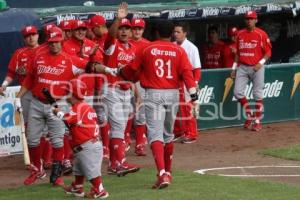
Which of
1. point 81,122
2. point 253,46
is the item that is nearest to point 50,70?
point 81,122

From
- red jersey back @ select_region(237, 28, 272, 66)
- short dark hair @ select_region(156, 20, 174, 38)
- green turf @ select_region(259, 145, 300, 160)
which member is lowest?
green turf @ select_region(259, 145, 300, 160)

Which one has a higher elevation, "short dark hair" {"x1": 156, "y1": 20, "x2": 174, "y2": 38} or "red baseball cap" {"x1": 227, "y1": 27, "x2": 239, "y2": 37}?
"short dark hair" {"x1": 156, "y1": 20, "x2": 174, "y2": 38}

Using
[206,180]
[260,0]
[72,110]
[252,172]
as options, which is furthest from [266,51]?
[72,110]

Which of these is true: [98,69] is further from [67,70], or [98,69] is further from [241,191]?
[241,191]

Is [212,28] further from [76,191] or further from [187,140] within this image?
[76,191]

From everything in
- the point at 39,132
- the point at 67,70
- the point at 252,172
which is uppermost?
the point at 67,70

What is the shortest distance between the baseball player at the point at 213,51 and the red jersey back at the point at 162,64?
7.20 meters

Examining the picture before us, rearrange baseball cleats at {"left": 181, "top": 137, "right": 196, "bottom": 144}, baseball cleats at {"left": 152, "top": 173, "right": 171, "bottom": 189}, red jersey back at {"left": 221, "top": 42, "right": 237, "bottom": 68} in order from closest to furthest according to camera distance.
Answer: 1. baseball cleats at {"left": 152, "top": 173, "right": 171, "bottom": 189}
2. baseball cleats at {"left": 181, "top": 137, "right": 196, "bottom": 144}
3. red jersey back at {"left": 221, "top": 42, "right": 237, "bottom": 68}

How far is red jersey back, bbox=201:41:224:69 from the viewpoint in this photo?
17.8 m

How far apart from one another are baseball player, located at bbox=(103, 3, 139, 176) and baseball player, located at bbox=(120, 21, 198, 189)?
1.11 m

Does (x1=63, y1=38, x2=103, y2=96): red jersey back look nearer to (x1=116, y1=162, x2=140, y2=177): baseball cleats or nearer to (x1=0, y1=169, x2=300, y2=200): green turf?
(x1=116, y1=162, x2=140, y2=177): baseball cleats

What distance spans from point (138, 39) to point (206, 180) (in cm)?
297

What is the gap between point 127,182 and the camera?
1127cm

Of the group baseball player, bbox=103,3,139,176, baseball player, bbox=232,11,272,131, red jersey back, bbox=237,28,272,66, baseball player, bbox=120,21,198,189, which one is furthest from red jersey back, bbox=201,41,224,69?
baseball player, bbox=120,21,198,189
